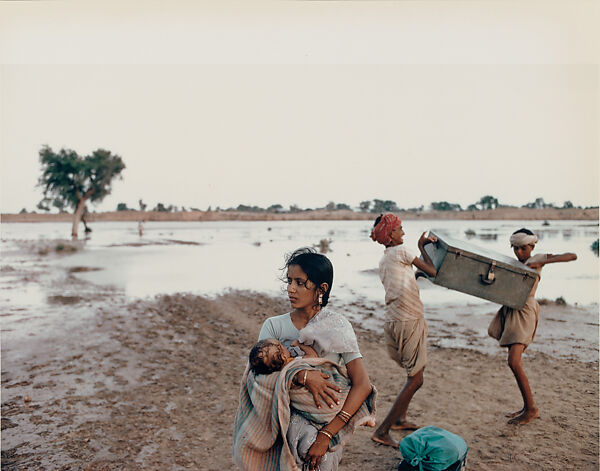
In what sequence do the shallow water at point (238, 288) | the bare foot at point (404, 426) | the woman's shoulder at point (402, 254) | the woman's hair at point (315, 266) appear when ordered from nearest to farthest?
the woman's hair at point (315, 266), the woman's shoulder at point (402, 254), the bare foot at point (404, 426), the shallow water at point (238, 288)

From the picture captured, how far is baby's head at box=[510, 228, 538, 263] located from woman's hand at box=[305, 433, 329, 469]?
3.37m

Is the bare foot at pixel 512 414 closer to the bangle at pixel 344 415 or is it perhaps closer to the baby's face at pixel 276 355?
the bangle at pixel 344 415

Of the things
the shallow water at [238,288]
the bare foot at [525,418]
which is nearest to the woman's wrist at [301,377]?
the shallow water at [238,288]

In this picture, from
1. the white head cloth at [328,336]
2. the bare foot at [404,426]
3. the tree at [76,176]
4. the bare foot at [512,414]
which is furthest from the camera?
the tree at [76,176]

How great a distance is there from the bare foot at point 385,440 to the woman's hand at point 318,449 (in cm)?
231

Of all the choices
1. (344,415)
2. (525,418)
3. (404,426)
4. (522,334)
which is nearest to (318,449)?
(344,415)

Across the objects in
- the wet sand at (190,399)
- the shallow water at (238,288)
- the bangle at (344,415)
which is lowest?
the shallow water at (238,288)

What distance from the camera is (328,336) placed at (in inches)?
82.0

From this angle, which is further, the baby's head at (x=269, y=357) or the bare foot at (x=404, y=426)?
the bare foot at (x=404, y=426)

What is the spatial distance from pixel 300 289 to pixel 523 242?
3.28 m

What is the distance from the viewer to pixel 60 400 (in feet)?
16.4

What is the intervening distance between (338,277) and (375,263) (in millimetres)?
4289

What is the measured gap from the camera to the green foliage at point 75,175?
35969 mm

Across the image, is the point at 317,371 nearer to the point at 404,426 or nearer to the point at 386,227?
the point at 386,227
